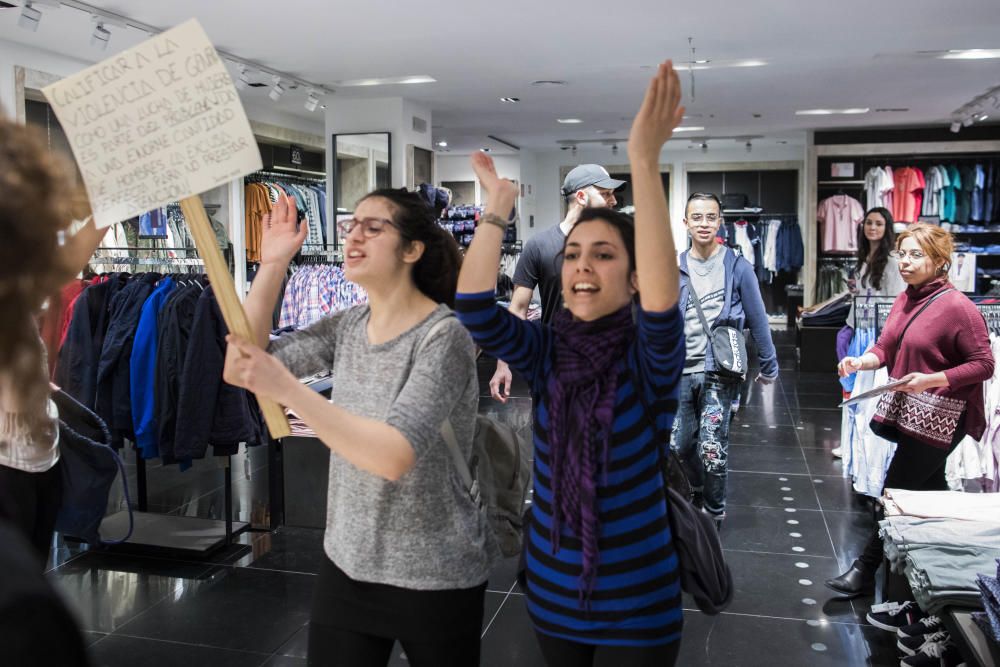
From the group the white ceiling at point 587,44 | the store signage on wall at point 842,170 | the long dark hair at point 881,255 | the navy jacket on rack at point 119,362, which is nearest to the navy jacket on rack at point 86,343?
the navy jacket on rack at point 119,362

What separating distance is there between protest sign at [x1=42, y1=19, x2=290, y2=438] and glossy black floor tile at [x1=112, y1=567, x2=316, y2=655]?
2.37m

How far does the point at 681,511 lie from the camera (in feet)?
5.98

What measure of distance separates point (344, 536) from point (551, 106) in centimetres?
997

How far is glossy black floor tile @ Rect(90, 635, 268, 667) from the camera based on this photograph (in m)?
3.27

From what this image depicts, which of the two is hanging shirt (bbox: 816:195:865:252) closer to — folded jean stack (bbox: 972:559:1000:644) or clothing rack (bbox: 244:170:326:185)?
clothing rack (bbox: 244:170:326:185)

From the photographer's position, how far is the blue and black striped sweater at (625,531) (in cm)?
170

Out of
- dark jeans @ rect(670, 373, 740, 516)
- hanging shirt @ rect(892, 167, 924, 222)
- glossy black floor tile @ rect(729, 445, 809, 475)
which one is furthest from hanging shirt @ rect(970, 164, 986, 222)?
dark jeans @ rect(670, 373, 740, 516)

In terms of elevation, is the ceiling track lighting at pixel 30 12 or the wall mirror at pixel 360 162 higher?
the ceiling track lighting at pixel 30 12

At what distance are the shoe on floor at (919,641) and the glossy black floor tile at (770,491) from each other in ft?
6.95

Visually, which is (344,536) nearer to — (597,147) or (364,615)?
(364,615)

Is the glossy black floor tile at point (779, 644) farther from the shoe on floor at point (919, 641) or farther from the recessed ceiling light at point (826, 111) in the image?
the recessed ceiling light at point (826, 111)

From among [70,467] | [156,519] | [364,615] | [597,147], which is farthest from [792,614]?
[597,147]

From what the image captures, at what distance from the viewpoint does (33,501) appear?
2.56 m

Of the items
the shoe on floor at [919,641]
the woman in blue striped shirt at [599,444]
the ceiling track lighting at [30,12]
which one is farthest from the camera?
the ceiling track lighting at [30,12]
